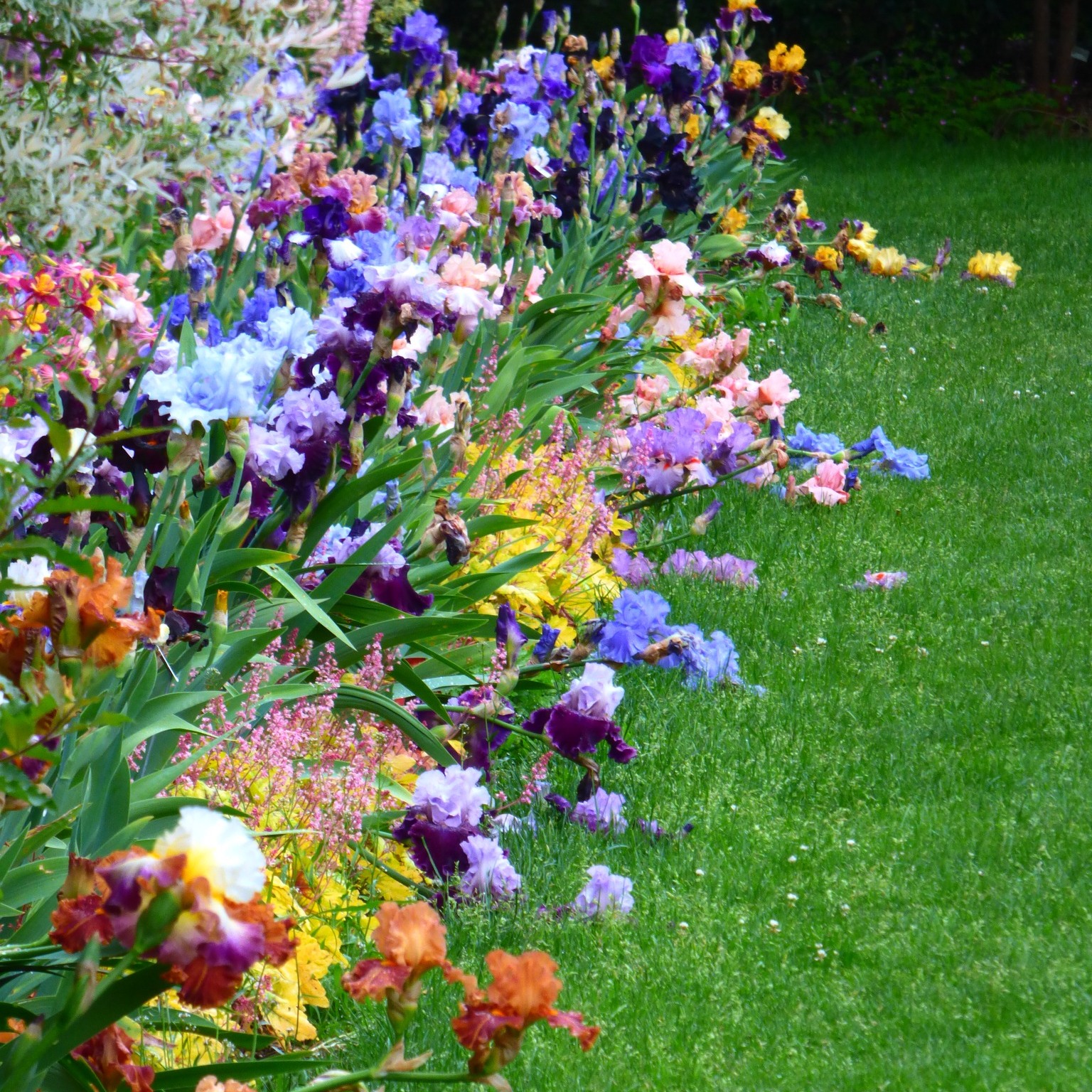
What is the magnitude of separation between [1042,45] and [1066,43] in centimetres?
22

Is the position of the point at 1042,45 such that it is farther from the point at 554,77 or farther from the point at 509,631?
the point at 509,631

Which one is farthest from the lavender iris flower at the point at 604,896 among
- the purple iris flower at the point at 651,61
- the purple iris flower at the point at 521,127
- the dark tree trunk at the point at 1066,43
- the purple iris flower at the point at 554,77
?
the dark tree trunk at the point at 1066,43

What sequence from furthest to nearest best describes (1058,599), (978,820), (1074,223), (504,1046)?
(1074,223), (1058,599), (978,820), (504,1046)

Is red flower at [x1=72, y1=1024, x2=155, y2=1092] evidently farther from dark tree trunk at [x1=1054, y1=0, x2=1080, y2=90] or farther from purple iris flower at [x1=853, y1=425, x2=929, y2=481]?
dark tree trunk at [x1=1054, y1=0, x2=1080, y2=90]

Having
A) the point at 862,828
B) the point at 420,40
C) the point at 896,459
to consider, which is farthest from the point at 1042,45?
the point at 862,828

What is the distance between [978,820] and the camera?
8.97 feet

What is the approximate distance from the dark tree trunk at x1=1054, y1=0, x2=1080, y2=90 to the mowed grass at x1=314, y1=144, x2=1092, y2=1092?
379 inches

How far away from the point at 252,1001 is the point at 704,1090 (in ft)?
2.08

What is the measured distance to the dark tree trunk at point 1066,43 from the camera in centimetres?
1337

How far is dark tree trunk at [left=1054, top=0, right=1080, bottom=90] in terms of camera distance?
13.4m

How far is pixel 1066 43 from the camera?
44.3 ft


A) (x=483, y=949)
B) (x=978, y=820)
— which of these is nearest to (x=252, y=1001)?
(x=483, y=949)

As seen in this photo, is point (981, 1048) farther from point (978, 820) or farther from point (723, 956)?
point (978, 820)

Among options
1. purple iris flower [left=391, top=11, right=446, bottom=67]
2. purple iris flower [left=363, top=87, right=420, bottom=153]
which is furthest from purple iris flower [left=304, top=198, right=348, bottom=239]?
purple iris flower [left=391, top=11, right=446, bottom=67]
